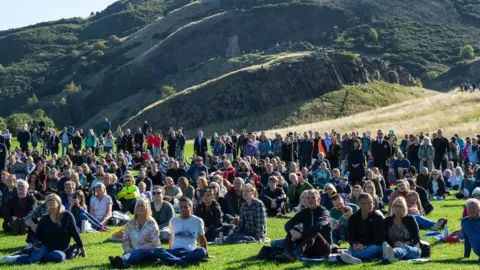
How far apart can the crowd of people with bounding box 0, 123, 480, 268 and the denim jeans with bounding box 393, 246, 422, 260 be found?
0.02 meters

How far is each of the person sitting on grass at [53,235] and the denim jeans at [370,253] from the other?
198 inches

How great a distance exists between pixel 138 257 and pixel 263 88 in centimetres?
6242

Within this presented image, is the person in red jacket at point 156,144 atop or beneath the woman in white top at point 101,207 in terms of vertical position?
atop

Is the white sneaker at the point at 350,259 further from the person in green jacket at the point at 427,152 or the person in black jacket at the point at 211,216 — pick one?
the person in green jacket at the point at 427,152

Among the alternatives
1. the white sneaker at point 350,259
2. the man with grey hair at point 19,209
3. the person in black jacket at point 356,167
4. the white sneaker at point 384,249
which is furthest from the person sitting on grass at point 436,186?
the man with grey hair at point 19,209

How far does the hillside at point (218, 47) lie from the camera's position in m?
116

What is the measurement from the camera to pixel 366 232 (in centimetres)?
1206

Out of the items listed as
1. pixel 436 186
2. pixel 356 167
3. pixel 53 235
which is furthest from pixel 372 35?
pixel 53 235

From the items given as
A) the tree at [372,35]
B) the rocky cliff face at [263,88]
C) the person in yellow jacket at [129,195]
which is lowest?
the person in yellow jacket at [129,195]

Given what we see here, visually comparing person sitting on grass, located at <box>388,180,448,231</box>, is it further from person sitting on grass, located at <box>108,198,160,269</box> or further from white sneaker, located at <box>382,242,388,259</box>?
person sitting on grass, located at <box>108,198,160,269</box>

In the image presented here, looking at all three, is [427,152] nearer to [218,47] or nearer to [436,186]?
[436,186]

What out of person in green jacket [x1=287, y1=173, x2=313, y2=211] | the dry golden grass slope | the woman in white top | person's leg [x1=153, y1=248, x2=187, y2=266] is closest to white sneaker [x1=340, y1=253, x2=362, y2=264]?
person's leg [x1=153, y1=248, x2=187, y2=266]

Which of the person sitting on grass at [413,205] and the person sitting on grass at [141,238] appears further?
the person sitting on grass at [413,205]

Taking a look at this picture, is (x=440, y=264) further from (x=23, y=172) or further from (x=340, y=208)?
(x=23, y=172)
